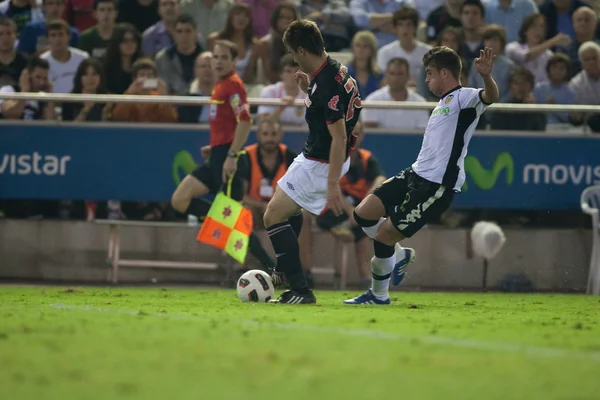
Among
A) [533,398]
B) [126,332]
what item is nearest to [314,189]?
[126,332]

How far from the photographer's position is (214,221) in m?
13.5

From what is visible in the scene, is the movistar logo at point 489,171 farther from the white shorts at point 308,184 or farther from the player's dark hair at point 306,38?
the player's dark hair at point 306,38

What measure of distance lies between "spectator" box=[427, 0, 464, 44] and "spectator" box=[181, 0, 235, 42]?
3.04m

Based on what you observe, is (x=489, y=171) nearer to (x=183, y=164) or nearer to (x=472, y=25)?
(x=472, y=25)

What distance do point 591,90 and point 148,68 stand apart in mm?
5920

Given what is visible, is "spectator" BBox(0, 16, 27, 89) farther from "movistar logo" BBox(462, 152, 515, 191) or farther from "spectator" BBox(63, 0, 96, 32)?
"movistar logo" BBox(462, 152, 515, 191)

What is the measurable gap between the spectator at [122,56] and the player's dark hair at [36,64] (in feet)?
3.01

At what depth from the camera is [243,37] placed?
658 inches

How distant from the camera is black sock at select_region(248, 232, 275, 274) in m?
13.9

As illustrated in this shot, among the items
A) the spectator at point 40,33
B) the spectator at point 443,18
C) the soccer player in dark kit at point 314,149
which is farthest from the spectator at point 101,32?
the soccer player in dark kit at point 314,149

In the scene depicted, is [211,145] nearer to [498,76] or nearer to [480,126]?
[480,126]

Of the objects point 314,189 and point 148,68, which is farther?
point 148,68

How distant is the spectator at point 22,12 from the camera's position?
Result: 18.1m

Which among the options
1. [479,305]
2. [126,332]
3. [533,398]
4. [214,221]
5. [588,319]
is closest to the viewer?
[533,398]
